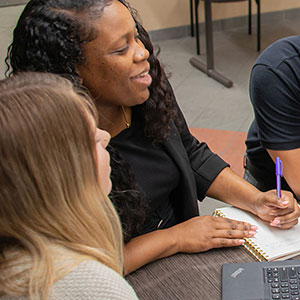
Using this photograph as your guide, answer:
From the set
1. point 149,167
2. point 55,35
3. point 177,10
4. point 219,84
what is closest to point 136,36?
point 55,35

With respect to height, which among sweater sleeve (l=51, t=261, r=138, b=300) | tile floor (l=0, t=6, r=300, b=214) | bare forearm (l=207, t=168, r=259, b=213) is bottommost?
tile floor (l=0, t=6, r=300, b=214)

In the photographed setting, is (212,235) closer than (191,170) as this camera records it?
Yes

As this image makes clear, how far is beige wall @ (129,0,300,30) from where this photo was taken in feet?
15.3

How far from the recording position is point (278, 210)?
1.14 meters

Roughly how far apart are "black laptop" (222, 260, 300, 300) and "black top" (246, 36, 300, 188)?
18.1 inches

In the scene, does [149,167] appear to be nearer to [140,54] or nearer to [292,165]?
[140,54]

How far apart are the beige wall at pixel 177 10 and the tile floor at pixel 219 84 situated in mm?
165

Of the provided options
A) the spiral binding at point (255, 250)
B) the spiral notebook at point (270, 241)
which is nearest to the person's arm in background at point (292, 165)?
the spiral notebook at point (270, 241)

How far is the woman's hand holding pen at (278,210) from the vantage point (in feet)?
3.67

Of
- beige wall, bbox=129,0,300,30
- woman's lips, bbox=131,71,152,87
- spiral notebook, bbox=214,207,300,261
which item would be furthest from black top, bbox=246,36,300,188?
beige wall, bbox=129,0,300,30

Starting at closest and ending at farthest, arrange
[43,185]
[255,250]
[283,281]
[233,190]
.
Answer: [43,185], [283,281], [255,250], [233,190]

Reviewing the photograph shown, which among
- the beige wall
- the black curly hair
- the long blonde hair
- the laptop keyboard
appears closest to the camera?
the long blonde hair

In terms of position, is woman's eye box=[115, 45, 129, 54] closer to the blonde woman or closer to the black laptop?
the blonde woman

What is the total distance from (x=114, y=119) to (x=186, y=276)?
16.9 inches
